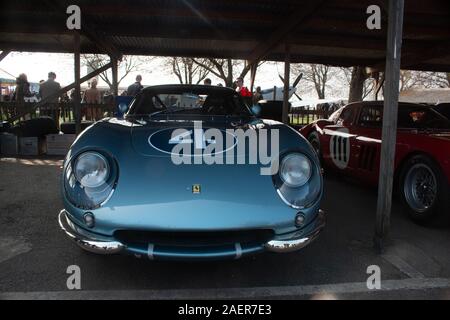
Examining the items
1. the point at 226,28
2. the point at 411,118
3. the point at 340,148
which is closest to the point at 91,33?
the point at 226,28

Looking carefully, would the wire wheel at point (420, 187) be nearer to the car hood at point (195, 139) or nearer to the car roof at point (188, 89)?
the car hood at point (195, 139)

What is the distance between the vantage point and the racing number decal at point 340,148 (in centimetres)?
542

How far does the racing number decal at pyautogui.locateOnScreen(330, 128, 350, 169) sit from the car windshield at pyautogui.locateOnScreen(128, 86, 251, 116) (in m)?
1.82

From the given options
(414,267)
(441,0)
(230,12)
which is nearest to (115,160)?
(414,267)

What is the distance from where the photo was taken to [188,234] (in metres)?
2.38

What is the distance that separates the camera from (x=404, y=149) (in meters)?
4.27

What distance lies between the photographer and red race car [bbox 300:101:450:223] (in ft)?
12.5

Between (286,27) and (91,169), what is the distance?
5697 mm

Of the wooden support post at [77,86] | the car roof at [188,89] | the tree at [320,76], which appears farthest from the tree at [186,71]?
the car roof at [188,89]

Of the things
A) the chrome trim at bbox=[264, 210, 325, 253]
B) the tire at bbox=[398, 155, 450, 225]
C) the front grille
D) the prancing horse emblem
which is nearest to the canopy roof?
the tire at bbox=[398, 155, 450, 225]

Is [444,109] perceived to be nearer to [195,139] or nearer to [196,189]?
[195,139]
